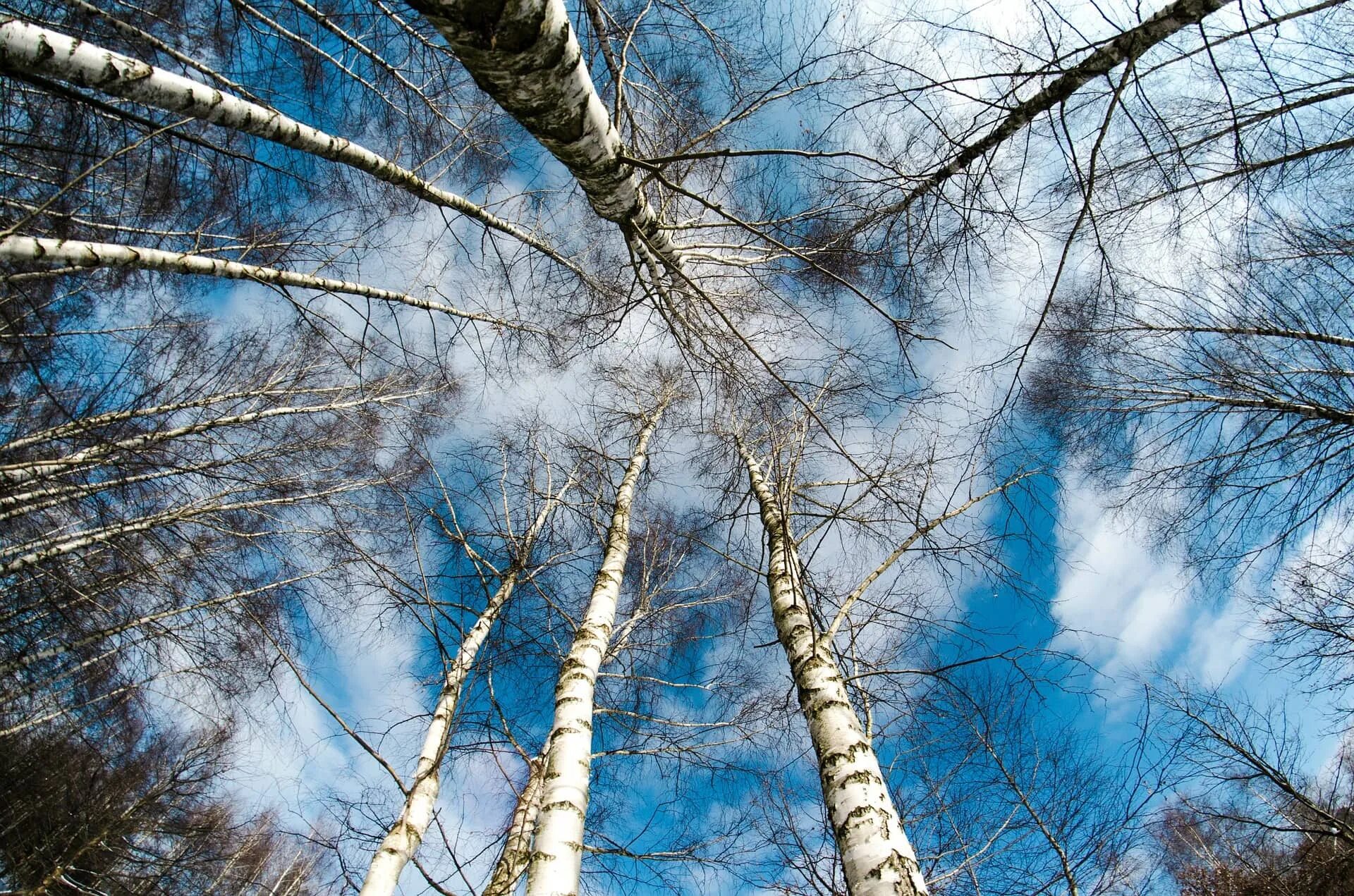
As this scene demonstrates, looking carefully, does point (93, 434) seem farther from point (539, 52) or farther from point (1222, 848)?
point (1222, 848)

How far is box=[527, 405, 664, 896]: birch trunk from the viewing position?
2.06 m

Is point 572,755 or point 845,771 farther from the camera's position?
point 572,755

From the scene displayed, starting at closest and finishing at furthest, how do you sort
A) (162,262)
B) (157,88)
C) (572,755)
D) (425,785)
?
(157,88)
(572,755)
(162,262)
(425,785)

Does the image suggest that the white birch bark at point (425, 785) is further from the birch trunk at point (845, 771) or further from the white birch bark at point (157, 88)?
the white birch bark at point (157, 88)

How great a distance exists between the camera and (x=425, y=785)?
326 centimetres

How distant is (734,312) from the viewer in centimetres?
451

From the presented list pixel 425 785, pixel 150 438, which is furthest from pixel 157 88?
pixel 425 785

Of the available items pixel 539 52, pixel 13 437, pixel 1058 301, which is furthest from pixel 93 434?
pixel 1058 301

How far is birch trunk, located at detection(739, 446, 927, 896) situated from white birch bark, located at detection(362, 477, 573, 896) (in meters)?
1.59

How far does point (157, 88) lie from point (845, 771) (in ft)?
12.8

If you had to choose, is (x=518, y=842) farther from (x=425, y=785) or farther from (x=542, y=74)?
(x=542, y=74)

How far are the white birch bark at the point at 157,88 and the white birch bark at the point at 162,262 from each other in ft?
2.75

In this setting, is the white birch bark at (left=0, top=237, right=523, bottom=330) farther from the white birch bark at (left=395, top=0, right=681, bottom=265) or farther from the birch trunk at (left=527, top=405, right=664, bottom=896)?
the birch trunk at (left=527, top=405, right=664, bottom=896)

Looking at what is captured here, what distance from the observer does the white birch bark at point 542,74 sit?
145 centimetres
